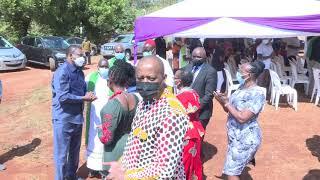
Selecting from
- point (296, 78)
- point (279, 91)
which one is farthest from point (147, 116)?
point (296, 78)

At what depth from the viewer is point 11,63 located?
17.5 m

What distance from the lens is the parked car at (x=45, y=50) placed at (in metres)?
18.3

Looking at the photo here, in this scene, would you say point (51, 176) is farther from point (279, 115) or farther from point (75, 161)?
point (279, 115)

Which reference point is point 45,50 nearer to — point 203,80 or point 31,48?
point 31,48

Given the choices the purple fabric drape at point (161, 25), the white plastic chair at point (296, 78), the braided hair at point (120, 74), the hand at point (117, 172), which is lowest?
the white plastic chair at point (296, 78)

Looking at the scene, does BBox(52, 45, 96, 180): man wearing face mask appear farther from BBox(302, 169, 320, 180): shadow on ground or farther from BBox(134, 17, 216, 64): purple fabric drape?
BBox(134, 17, 216, 64): purple fabric drape

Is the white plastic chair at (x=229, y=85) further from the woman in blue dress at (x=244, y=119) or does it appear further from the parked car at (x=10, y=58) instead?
the parked car at (x=10, y=58)

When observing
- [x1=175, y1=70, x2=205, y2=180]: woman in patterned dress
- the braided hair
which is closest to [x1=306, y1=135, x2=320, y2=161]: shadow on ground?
[x1=175, y1=70, x2=205, y2=180]: woman in patterned dress

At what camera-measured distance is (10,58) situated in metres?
17.4

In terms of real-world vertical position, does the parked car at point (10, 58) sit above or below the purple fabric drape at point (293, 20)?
below

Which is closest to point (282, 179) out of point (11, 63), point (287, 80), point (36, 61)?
point (287, 80)

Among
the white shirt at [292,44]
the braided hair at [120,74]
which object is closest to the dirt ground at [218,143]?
the white shirt at [292,44]

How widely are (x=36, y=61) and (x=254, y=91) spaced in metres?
16.6

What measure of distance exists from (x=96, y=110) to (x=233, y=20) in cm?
376
